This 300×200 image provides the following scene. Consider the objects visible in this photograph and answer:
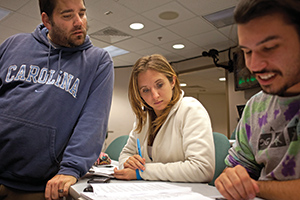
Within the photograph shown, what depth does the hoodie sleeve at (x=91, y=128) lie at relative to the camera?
1.00m

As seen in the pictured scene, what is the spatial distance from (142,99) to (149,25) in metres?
2.89

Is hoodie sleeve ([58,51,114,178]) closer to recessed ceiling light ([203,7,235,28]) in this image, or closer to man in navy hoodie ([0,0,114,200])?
man in navy hoodie ([0,0,114,200])

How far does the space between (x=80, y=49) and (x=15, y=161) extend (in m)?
0.63

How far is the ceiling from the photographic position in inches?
133

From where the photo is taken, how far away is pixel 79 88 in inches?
45.2

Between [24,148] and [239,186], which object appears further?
[24,148]

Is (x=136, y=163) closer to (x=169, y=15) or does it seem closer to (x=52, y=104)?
(x=52, y=104)

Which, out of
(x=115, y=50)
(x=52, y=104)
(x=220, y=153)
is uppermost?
(x=115, y=50)

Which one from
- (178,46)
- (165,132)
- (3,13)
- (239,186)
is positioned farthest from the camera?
(178,46)

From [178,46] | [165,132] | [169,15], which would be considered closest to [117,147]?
[165,132]

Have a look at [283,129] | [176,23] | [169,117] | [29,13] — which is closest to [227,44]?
[176,23]

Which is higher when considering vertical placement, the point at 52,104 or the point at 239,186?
the point at 52,104

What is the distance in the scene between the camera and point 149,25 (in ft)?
13.3

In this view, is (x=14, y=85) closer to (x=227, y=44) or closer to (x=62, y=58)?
(x=62, y=58)
